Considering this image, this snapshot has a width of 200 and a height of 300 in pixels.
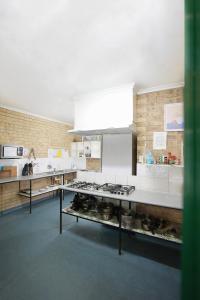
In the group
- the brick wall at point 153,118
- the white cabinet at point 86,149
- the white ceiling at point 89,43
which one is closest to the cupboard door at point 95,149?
the white cabinet at point 86,149

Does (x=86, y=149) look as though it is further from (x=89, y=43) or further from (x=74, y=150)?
(x=89, y=43)

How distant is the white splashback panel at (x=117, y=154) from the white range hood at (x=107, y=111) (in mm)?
305

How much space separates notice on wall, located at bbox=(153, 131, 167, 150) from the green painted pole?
2.29 m

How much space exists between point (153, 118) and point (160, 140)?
16.2 inches

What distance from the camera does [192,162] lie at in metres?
0.45

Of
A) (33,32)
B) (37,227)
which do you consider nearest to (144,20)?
(33,32)

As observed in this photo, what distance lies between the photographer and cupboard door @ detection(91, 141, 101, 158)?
5.20 meters

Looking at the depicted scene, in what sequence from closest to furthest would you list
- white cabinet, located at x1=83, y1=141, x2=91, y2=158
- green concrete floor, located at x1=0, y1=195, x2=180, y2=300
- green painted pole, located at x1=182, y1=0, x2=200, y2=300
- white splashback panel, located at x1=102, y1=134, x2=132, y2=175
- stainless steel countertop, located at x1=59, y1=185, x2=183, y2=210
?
green painted pole, located at x1=182, y1=0, x2=200, y2=300, green concrete floor, located at x1=0, y1=195, x2=180, y2=300, stainless steel countertop, located at x1=59, y1=185, x2=183, y2=210, white splashback panel, located at x1=102, y1=134, x2=132, y2=175, white cabinet, located at x1=83, y1=141, x2=91, y2=158

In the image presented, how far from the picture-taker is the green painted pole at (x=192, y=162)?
0.44m

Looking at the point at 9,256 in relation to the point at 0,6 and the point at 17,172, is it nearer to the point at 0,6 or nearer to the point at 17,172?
the point at 17,172

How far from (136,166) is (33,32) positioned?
2408mm

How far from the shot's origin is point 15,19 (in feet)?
4.23

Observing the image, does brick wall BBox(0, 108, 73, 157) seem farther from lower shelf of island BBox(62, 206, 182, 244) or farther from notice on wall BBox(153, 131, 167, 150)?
notice on wall BBox(153, 131, 167, 150)

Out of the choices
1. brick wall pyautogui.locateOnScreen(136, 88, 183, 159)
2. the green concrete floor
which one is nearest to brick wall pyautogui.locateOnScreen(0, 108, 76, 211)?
the green concrete floor
